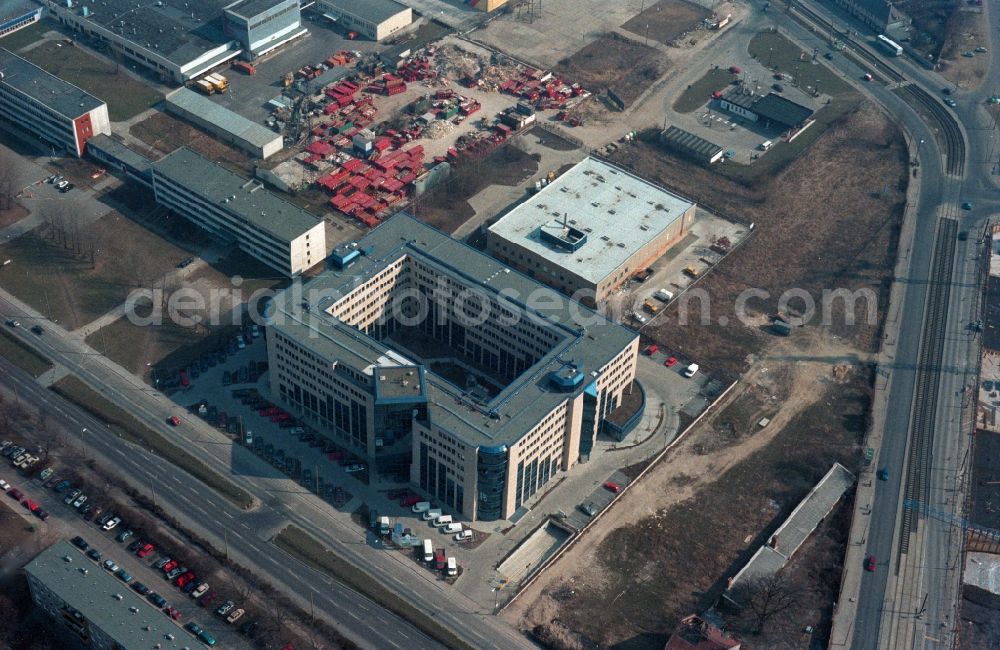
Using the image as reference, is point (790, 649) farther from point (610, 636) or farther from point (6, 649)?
point (6, 649)

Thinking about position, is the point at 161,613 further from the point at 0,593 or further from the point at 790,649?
the point at 790,649

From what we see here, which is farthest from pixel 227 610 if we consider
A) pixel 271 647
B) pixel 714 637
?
pixel 714 637

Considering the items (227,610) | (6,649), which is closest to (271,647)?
(227,610)

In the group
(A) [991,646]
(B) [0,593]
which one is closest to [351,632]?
(B) [0,593]

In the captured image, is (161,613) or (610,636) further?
(610,636)

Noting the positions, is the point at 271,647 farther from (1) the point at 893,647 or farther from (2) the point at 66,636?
(1) the point at 893,647
